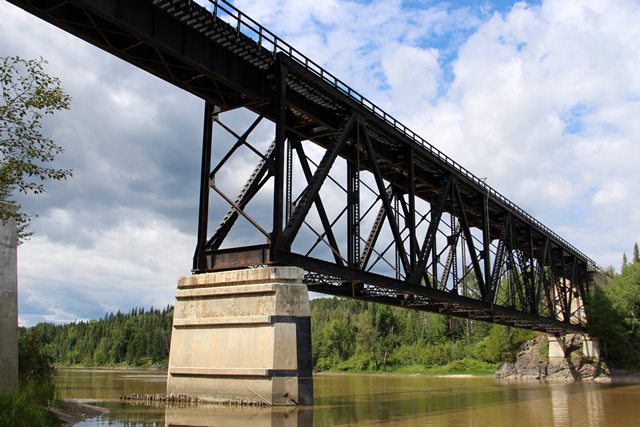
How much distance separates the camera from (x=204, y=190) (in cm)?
2658

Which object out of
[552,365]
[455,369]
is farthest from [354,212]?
[455,369]

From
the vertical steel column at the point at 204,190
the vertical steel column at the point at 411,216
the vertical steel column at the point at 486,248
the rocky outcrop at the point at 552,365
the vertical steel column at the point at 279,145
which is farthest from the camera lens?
the rocky outcrop at the point at 552,365

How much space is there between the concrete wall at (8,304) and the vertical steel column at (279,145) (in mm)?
9060

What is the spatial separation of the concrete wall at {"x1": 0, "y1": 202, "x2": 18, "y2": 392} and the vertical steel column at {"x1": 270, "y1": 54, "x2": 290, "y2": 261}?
9.06m

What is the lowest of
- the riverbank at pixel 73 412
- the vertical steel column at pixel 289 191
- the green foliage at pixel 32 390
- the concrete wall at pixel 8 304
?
the riverbank at pixel 73 412

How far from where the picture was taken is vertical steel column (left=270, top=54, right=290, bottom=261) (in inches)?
942

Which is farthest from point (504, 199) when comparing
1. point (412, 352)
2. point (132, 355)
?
point (132, 355)

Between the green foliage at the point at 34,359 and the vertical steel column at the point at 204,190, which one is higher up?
Result: the vertical steel column at the point at 204,190

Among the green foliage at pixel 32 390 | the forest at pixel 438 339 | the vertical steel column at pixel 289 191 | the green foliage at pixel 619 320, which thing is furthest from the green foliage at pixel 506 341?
the green foliage at pixel 32 390

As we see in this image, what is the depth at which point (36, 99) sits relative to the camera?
41.3 ft

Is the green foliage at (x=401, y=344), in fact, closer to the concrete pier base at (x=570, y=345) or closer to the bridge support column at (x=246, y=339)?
the concrete pier base at (x=570, y=345)

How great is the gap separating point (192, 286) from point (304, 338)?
567 centimetres

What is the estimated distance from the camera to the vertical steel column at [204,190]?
84.8 feet

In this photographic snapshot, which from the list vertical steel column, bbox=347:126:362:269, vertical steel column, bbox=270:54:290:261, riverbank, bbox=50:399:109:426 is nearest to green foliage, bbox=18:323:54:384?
riverbank, bbox=50:399:109:426
